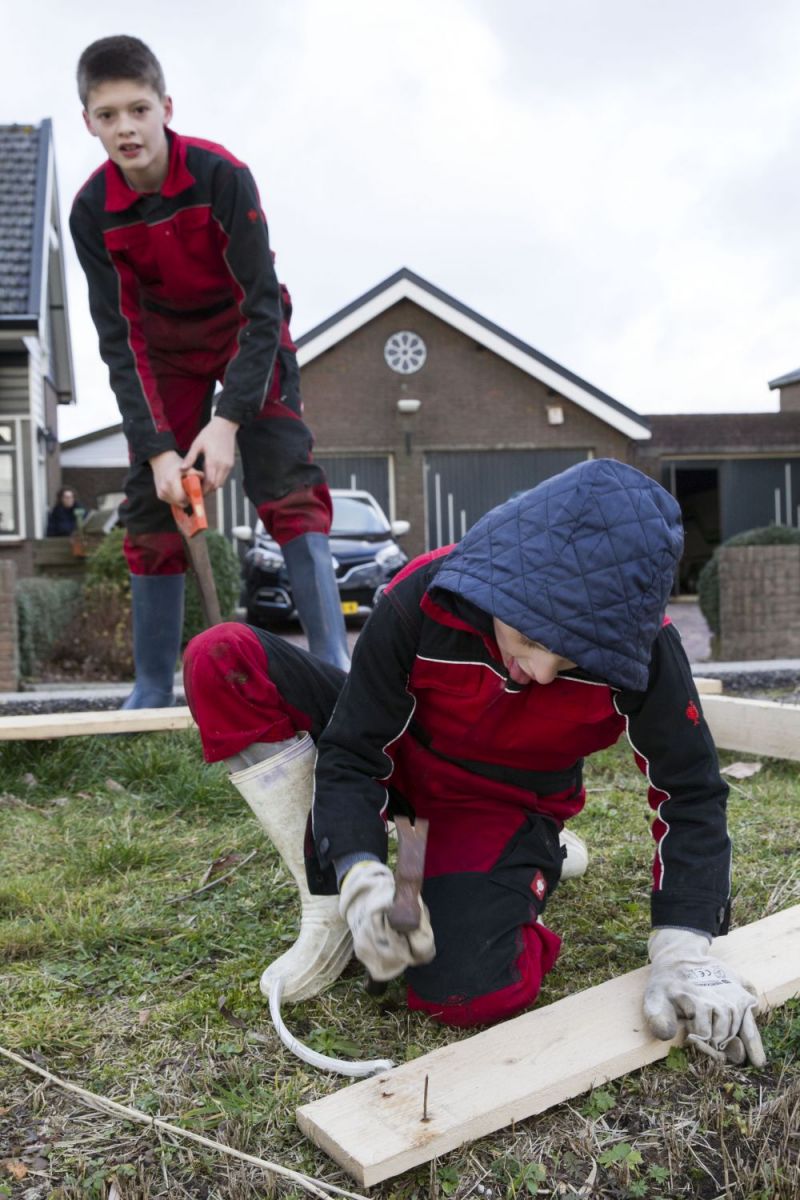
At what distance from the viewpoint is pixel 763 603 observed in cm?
671

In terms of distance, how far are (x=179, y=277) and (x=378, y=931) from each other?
7.75ft

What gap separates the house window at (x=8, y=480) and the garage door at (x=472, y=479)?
6422mm

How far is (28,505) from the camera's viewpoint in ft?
41.3

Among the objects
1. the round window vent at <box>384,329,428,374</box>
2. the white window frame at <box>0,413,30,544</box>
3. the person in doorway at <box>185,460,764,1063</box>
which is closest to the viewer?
the person in doorway at <box>185,460,764,1063</box>

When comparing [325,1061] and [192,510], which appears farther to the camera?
Result: [192,510]

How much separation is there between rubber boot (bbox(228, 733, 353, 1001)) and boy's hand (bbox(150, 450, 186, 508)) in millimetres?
1365

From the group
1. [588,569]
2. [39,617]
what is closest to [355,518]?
[39,617]

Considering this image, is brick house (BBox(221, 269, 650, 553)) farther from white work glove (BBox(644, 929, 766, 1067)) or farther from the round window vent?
white work glove (BBox(644, 929, 766, 1067))

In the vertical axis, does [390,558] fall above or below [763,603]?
above

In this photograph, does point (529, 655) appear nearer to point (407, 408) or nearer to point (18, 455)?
point (18, 455)

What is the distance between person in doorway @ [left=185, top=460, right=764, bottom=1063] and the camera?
1.48 meters

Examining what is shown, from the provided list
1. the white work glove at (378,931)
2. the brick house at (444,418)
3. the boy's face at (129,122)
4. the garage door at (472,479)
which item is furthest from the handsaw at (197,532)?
the garage door at (472,479)

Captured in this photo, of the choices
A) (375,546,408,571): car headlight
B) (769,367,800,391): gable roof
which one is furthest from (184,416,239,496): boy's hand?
(769,367,800,391): gable roof

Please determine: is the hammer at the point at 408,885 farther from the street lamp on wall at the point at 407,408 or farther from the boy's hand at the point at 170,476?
the street lamp on wall at the point at 407,408
